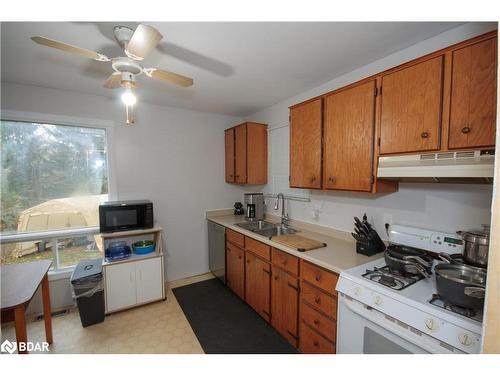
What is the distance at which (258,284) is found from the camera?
87.7 inches

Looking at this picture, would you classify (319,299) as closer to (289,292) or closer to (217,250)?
(289,292)

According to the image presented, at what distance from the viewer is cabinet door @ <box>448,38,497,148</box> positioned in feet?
3.39

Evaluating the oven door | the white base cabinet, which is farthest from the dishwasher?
the oven door

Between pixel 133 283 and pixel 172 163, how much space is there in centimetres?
155

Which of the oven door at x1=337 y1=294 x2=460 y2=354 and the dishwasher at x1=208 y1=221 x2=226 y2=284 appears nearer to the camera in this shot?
the oven door at x1=337 y1=294 x2=460 y2=354

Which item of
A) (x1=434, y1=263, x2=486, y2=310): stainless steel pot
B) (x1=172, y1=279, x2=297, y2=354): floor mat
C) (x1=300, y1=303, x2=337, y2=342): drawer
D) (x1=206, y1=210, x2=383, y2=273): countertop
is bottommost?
(x1=172, y1=279, x2=297, y2=354): floor mat

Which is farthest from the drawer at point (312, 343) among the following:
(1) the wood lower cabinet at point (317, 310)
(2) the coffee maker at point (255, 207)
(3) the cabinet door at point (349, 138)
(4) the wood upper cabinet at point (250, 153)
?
(4) the wood upper cabinet at point (250, 153)

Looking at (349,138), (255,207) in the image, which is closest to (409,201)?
(349,138)

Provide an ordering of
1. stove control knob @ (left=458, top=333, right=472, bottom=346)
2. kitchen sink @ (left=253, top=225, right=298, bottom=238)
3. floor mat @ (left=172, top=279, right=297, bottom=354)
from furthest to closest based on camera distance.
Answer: kitchen sink @ (left=253, top=225, right=298, bottom=238)
floor mat @ (left=172, top=279, right=297, bottom=354)
stove control knob @ (left=458, top=333, right=472, bottom=346)

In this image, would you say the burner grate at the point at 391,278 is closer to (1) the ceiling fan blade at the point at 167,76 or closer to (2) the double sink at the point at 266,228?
(2) the double sink at the point at 266,228

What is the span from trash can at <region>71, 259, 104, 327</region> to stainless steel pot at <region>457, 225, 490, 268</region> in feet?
9.62

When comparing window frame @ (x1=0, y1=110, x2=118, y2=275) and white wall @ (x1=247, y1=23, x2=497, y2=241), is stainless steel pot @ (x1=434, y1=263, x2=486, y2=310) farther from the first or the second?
window frame @ (x1=0, y1=110, x2=118, y2=275)

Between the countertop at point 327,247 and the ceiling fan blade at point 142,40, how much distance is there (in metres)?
1.66
